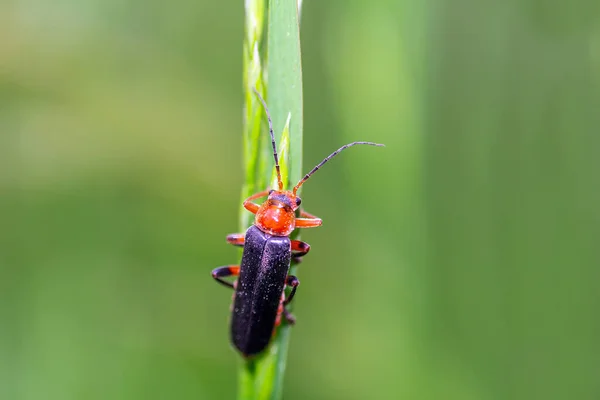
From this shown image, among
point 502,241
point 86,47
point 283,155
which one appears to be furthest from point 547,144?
point 86,47

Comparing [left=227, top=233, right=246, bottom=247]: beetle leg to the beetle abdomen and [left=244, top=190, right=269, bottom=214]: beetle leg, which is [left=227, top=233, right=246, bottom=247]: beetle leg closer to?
the beetle abdomen

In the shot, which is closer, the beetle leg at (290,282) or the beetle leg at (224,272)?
the beetle leg at (290,282)

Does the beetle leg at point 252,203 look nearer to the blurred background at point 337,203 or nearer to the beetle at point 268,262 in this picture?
the beetle at point 268,262

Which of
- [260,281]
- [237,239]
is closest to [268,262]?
[260,281]

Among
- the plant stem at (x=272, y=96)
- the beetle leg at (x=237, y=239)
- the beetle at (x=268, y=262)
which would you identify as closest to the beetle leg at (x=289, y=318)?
the beetle at (x=268, y=262)

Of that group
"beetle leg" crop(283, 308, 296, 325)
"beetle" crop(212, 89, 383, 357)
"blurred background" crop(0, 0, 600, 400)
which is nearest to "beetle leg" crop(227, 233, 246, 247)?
"beetle" crop(212, 89, 383, 357)

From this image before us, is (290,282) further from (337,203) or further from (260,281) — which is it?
(337,203)
